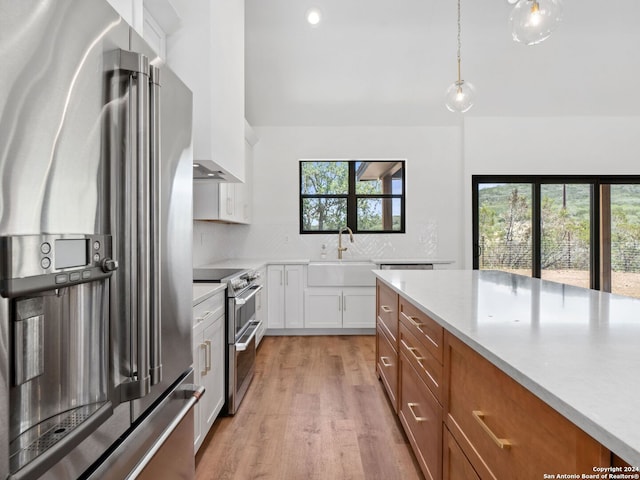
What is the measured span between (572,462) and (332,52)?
4333mm

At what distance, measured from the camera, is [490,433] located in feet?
3.28

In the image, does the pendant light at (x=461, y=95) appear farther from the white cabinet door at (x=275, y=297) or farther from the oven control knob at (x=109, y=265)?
the oven control knob at (x=109, y=265)

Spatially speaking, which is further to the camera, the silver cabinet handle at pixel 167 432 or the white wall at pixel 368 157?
the white wall at pixel 368 157

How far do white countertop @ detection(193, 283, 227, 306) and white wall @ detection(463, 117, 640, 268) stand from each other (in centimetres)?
374

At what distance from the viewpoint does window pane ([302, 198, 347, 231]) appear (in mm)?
5047

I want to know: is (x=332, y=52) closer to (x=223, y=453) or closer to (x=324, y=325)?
(x=324, y=325)

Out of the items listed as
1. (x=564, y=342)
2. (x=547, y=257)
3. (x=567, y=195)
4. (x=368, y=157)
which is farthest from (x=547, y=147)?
(x=564, y=342)

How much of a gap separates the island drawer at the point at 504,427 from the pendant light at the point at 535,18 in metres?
1.80

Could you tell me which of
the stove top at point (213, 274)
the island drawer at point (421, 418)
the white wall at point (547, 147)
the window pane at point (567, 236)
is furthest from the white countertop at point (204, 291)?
the window pane at point (567, 236)

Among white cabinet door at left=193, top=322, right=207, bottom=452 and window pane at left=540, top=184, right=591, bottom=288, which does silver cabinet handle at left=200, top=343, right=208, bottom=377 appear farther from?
window pane at left=540, top=184, right=591, bottom=288

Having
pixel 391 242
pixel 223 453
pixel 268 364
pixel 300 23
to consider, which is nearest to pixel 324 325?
pixel 268 364

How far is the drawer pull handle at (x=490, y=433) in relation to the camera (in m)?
0.93

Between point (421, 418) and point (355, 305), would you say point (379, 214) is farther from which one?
point (421, 418)

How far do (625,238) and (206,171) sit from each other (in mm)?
5554
